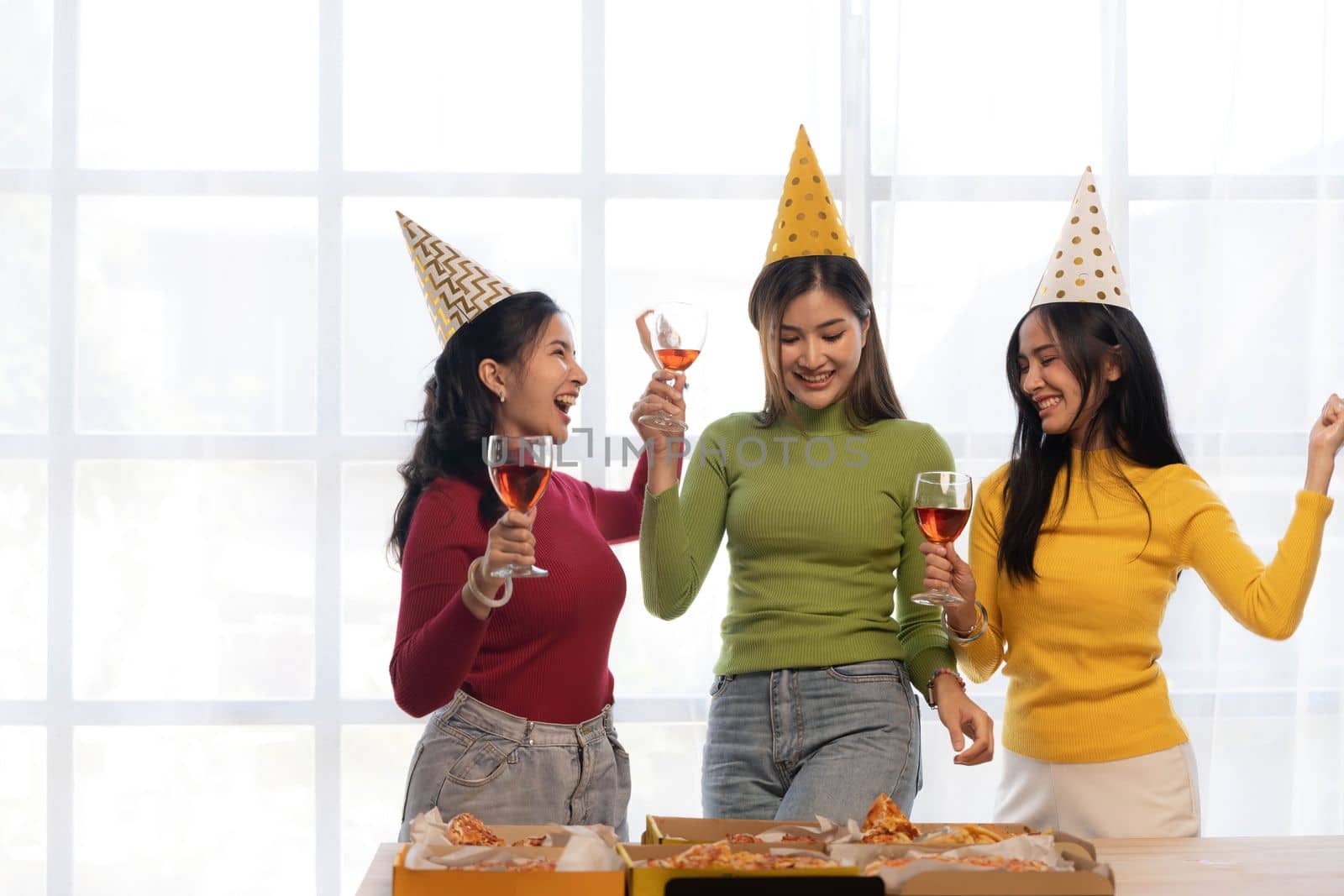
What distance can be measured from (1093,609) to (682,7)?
188 centimetres

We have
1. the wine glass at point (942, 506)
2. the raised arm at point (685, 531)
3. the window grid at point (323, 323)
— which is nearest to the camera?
the wine glass at point (942, 506)

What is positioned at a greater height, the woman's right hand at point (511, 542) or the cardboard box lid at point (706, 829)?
the woman's right hand at point (511, 542)

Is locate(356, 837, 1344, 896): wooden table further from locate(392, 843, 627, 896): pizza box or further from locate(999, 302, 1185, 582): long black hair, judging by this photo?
locate(999, 302, 1185, 582): long black hair

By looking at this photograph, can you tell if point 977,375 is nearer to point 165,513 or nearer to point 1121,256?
point 1121,256

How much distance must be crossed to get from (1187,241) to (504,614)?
6.88 feet

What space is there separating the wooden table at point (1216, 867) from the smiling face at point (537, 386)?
2.61 ft

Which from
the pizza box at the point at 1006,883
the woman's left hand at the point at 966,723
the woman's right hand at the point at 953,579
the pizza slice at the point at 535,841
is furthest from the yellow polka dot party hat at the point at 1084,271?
the pizza slice at the point at 535,841

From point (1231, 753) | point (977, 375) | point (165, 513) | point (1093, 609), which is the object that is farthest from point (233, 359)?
point (1231, 753)

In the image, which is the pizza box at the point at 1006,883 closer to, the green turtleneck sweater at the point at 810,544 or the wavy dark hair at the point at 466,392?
the green turtleneck sweater at the point at 810,544

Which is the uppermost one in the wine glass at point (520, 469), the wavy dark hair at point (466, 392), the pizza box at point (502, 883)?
the wavy dark hair at point (466, 392)

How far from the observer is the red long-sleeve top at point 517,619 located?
1.76 metres

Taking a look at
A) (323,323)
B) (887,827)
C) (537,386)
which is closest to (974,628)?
(887,827)

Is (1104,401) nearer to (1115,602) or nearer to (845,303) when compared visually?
(1115,602)

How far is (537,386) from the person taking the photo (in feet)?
6.52
